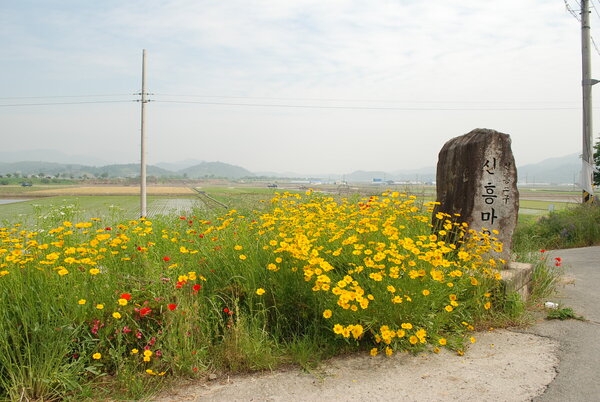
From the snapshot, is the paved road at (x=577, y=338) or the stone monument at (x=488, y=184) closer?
the paved road at (x=577, y=338)

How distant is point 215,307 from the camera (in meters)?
4.01

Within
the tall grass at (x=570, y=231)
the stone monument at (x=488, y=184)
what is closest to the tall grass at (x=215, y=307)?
the stone monument at (x=488, y=184)

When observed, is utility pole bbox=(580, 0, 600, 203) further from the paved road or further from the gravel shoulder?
the gravel shoulder

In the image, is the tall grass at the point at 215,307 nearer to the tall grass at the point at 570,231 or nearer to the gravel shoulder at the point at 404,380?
the gravel shoulder at the point at 404,380

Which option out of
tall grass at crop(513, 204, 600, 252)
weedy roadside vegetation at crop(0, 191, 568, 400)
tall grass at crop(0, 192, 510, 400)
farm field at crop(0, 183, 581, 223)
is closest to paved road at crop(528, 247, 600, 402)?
weedy roadside vegetation at crop(0, 191, 568, 400)

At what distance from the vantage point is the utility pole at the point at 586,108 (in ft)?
47.5

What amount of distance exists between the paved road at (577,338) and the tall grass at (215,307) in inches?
29.0

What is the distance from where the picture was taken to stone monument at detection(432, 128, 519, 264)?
6109 mm

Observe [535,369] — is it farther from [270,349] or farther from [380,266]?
[270,349]

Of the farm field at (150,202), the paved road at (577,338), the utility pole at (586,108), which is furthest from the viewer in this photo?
the utility pole at (586,108)

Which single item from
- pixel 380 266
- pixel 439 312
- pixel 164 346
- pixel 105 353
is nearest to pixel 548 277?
pixel 439 312

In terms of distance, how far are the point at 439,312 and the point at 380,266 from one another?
38.3 inches

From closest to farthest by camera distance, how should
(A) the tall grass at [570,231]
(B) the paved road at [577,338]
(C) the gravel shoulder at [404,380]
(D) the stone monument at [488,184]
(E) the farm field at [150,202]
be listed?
(C) the gravel shoulder at [404,380]
(B) the paved road at [577,338]
(D) the stone monument at [488,184]
(E) the farm field at [150,202]
(A) the tall grass at [570,231]

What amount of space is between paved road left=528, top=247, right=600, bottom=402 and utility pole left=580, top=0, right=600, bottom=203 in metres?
7.92
